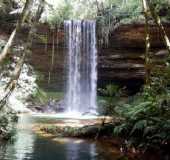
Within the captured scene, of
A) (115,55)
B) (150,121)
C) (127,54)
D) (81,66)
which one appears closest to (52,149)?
(150,121)

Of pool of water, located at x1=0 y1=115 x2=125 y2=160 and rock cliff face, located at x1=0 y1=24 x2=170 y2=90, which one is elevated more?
rock cliff face, located at x1=0 y1=24 x2=170 y2=90

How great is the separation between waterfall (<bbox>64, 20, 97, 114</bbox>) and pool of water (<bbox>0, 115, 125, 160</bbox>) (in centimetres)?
1315

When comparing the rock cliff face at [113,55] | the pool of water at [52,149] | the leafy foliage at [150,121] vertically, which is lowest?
the pool of water at [52,149]

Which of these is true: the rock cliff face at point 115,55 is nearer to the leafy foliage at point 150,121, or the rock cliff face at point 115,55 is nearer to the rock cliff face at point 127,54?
the rock cliff face at point 127,54

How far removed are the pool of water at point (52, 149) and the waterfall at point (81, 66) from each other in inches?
518

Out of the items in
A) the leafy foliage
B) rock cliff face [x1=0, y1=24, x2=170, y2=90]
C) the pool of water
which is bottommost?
the pool of water

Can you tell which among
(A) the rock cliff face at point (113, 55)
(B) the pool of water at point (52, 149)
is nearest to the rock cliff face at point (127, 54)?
(A) the rock cliff face at point (113, 55)

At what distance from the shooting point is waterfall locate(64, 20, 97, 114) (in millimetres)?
24984

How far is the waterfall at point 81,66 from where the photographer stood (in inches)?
984

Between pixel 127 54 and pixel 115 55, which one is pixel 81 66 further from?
pixel 127 54

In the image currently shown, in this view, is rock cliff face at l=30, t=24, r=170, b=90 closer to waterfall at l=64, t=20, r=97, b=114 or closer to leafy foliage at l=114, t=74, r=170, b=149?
waterfall at l=64, t=20, r=97, b=114

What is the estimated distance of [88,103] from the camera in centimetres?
2548

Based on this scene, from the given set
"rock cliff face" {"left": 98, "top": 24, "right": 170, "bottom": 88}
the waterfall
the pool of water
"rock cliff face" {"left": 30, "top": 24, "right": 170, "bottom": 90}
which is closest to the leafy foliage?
the pool of water

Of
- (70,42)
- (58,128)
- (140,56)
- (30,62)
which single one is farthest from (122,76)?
(58,128)
